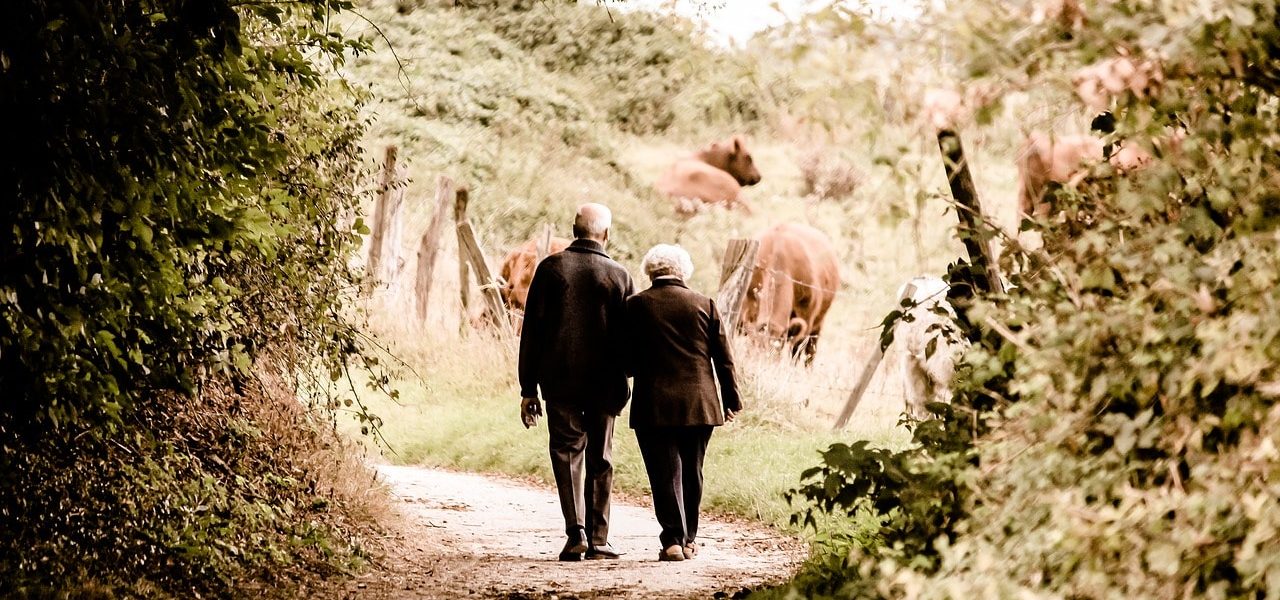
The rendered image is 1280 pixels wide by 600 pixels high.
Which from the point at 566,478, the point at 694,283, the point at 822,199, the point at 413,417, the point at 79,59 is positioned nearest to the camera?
the point at 79,59

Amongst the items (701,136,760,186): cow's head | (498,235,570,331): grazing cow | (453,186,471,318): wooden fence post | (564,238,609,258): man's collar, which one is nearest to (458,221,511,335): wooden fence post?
(453,186,471,318): wooden fence post

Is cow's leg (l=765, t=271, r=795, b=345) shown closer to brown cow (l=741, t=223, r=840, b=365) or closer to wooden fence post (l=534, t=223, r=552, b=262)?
brown cow (l=741, t=223, r=840, b=365)

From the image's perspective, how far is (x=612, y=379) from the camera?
26.6 ft

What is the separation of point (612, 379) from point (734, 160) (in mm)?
22645

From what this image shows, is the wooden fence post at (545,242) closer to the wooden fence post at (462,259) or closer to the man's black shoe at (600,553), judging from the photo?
the wooden fence post at (462,259)

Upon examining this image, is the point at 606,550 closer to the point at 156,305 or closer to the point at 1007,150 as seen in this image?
the point at 156,305

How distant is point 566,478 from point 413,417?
6.92m

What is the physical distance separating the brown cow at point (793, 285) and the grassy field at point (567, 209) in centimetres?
61

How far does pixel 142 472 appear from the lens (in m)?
6.45

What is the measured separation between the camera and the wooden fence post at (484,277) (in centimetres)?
1602

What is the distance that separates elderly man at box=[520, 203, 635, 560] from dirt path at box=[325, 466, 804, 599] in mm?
354

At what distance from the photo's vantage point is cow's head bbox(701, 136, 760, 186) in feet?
99.3

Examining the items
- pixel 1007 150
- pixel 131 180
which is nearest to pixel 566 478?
pixel 131 180

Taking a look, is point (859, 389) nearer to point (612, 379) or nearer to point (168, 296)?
point (612, 379)
